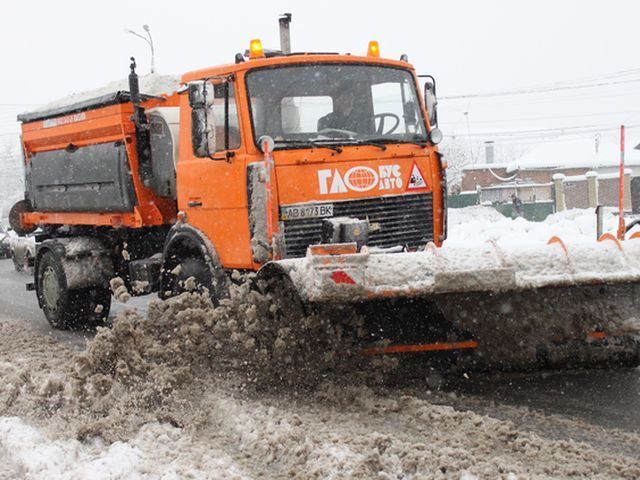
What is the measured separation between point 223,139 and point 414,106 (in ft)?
5.72

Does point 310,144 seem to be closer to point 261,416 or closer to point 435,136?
point 435,136

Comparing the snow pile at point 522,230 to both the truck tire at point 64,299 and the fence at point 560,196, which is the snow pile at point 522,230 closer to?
the fence at point 560,196

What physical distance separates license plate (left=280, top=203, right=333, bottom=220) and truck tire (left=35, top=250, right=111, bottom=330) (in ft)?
12.5

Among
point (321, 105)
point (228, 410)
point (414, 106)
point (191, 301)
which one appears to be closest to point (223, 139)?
point (321, 105)

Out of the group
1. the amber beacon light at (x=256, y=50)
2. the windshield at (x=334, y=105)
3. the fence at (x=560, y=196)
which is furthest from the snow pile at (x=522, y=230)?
the amber beacon light at (x=256, y=50)

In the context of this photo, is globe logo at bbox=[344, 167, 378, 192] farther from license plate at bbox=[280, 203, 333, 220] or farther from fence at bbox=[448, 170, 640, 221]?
fence at bbox=[448, 170, 640, 221]

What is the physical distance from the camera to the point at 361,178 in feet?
20.3

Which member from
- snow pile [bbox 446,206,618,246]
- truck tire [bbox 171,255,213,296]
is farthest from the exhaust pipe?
snow pile [bbox 446,206,618,246]

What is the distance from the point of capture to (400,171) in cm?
641

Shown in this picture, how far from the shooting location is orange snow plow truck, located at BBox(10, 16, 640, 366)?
488 cm

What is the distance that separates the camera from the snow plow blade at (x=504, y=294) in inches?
188

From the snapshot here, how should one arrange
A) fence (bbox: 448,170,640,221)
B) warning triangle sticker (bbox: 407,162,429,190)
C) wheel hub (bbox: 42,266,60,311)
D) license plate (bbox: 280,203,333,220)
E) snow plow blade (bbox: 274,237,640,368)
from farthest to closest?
1. fence (bbox: 448,170,640,221)
2. wheel hub (bbox: 42,266,60,311)
3. warning triangle sticker (bbox: 407,162,429,190)
4. license plate (bbox: 280,203,333,220)
5. snow plow blade (bbox: 274,237,640,368)

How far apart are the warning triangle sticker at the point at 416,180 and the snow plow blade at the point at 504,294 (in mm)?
1333

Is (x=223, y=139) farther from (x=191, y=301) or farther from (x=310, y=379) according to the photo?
(x=310, y=379)
